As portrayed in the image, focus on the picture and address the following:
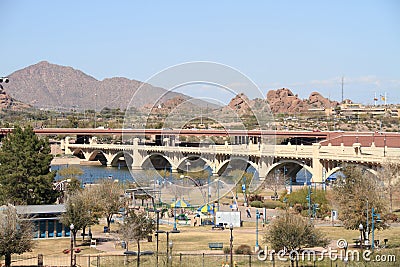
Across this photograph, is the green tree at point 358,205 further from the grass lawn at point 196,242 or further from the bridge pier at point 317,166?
the bridge pier at point 317,166

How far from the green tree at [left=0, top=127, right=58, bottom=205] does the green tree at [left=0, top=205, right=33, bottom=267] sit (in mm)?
9232

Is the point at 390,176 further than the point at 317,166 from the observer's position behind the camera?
No

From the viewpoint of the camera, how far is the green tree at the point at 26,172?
116ft

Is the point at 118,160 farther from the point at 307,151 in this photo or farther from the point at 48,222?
the point at 48,222

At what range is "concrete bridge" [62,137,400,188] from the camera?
162 feet

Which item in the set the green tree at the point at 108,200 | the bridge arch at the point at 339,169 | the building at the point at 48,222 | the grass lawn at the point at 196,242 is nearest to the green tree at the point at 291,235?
the grass lawn at the point at 196,242

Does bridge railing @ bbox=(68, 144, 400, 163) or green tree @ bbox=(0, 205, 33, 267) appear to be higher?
bridge railing @ bbox=(68, 144, 400, 163)

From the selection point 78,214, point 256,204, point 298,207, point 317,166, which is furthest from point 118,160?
point 78,214

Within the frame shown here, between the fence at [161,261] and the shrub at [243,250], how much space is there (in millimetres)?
919

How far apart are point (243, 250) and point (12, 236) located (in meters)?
8.04

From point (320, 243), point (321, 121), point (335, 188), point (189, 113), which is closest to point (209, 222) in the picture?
point (335, 188)

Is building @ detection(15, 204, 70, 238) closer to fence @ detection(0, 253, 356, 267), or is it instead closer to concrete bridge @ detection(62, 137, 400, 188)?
fence @ detection(0, 253, 356, 267)

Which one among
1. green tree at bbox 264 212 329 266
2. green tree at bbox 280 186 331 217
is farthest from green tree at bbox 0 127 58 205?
green tree at bbox 264 212 329 266

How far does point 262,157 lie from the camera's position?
62.1 metres
